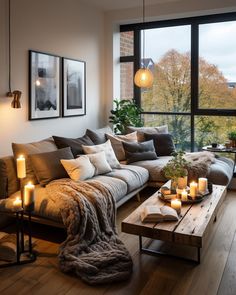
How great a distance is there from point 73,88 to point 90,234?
2.74 meters

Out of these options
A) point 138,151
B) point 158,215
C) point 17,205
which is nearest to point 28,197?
point 17,205

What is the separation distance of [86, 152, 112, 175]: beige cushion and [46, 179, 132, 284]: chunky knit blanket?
17.9 inches

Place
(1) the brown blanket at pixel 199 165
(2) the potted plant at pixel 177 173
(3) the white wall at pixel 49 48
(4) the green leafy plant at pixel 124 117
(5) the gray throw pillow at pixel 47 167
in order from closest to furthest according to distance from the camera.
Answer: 1. (2) the potted plant at pixel 177 173
2. (5) the gray throw pillow at pixel 47 167
3. (3) the white wall at pixel 49 48
4. (1) the brown blanket at pixel 199 165
5. (4) the green leafy plant at pixel 124 117

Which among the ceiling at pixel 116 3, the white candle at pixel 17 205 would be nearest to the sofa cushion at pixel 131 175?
the white candle at pixel 17 205

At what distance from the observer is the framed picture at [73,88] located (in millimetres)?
4777

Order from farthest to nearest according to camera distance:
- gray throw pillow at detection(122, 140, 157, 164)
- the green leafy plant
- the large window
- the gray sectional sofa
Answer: the green leafy plant
the large window
gray throw pillow at detection(122, 140, 157, 164)
the gray sectional sofa

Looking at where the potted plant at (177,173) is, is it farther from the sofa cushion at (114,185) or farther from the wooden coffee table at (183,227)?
the sofa cushion at (114,185)

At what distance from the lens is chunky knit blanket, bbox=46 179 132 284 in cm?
250

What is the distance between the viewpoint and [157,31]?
575 centimetres

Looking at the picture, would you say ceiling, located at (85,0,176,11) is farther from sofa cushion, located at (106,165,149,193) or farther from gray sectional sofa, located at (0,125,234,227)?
sofa cushion, located at (106,165,149,193)

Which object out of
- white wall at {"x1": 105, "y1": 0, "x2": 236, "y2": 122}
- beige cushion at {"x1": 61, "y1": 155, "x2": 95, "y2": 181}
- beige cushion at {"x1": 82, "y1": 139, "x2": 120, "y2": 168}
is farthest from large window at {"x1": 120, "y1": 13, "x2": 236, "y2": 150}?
beige cushion at {"x1": 61, "y1": 155, "x2": 95, "y2": 181}

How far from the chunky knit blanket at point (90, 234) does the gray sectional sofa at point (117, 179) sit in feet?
0.41

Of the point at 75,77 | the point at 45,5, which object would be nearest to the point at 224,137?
the point at 75,77

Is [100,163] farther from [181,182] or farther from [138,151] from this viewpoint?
[181,182]
